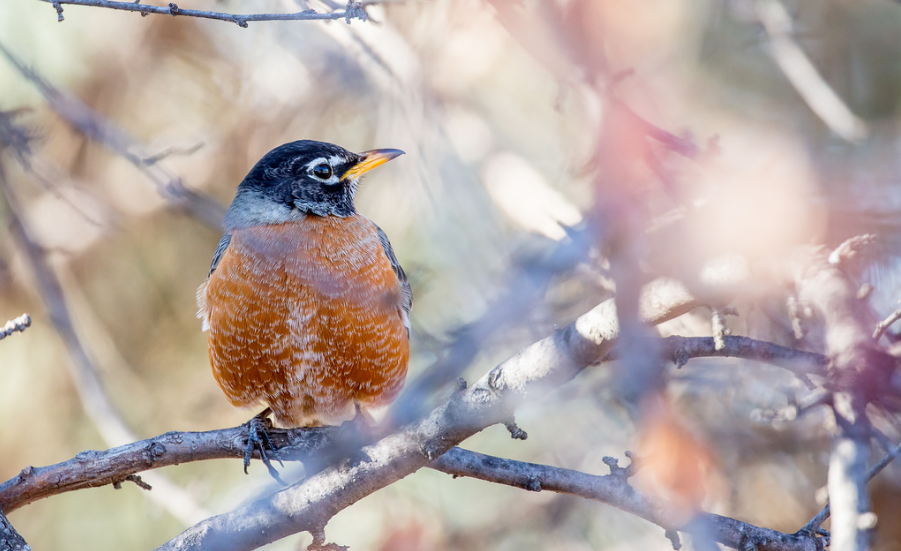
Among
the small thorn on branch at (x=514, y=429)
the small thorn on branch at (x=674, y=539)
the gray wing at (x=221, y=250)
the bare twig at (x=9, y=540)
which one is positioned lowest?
the small thorn on branch at (x=674, y=539)

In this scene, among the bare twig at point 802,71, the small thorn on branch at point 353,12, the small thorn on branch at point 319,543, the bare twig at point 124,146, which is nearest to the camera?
the small thorn on branch at point 353,12

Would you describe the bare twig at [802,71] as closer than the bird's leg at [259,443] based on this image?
No

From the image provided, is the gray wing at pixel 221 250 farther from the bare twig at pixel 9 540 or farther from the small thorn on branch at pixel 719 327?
the small thorn on branch at pixel 719 327

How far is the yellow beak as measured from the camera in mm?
4168

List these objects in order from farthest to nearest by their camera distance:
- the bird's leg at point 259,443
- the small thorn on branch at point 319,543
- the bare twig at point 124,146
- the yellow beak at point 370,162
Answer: the yellow beak at point 370,162, the bare twig at point 124,146, the bird's leg at point 259,443, the small thorn on branch at point 319,543

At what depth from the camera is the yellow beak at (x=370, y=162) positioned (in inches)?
164

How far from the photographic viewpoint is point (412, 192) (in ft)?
16.6

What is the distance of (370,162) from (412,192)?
87cm

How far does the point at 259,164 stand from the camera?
14.1 ft

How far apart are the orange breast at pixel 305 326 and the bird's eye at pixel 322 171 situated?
56 cm

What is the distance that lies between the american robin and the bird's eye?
308mm

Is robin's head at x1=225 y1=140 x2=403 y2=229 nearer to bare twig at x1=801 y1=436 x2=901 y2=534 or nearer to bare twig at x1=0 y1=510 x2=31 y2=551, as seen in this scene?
bare twig at x1=0 y1=510 x2=31 y2=551

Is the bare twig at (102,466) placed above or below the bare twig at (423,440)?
above

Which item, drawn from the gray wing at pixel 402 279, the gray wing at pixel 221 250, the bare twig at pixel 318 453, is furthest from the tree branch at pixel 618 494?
the gray wing at pixel 221 250
